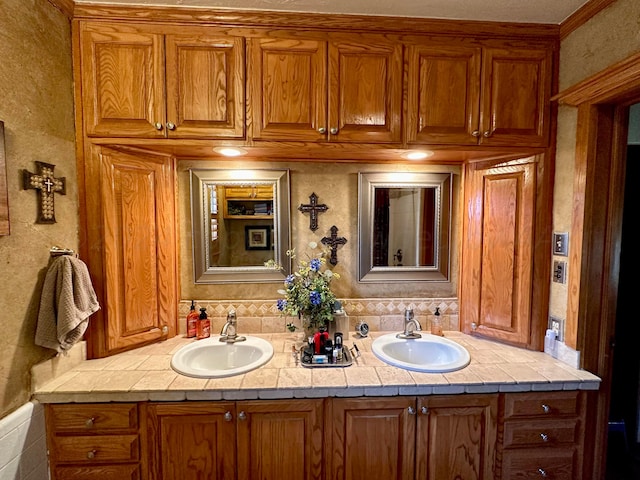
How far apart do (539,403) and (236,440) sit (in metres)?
1.35

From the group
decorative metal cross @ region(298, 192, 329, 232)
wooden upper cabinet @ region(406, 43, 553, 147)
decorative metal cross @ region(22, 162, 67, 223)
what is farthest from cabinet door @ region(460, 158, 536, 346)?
decorative metal cross @ region(22, 162, 67, 223)

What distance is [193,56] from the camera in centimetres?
144

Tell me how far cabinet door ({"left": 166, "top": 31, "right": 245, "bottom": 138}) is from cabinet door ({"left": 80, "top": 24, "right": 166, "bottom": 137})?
6cm

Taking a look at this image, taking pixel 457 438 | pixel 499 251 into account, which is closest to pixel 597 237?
pixel 499 251

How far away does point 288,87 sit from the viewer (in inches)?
58.1

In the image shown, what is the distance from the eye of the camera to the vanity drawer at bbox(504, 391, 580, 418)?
1.38m

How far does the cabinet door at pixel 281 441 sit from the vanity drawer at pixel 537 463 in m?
0.86

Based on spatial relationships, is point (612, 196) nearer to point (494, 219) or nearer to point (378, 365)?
point (494, 219)

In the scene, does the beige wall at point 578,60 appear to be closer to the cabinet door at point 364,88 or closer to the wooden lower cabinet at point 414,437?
the wooden lower cabinet at point 414,437

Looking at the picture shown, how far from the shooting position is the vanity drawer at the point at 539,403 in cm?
138

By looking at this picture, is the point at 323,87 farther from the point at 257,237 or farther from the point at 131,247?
the point at 131,247

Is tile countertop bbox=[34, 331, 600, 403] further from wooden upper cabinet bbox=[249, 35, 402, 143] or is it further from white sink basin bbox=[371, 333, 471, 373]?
wooden upper cabinet bbox=[249, 35, 402, 143]

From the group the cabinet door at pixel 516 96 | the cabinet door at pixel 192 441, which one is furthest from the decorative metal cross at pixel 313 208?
the cabinet door at pixel 192 441

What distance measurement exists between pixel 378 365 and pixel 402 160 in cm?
116
